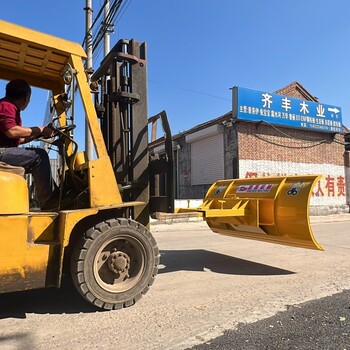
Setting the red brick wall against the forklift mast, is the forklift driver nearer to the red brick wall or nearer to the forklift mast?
the forklift mast

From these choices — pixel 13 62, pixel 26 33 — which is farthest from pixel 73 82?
pixel 13 62

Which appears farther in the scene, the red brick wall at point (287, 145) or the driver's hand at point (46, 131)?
the red brick wall at point (287, 145)

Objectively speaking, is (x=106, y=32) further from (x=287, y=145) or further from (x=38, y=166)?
(x=287, y=145)

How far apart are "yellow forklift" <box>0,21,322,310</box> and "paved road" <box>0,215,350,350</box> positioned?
39cm

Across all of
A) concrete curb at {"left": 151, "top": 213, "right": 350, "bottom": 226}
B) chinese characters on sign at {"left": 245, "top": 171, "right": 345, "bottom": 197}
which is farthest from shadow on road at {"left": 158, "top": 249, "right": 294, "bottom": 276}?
chinese characters on sign at {"left": 245, "top": 171, "right": 345, "bottom": 197}

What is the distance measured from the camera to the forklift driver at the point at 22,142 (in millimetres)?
3930

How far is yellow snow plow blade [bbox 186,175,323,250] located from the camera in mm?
5496

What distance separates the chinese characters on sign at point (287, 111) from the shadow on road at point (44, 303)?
13.6 meters

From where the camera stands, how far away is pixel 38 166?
417 cm

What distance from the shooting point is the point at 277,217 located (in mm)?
5801

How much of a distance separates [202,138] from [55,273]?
Answer: 16.4 metres

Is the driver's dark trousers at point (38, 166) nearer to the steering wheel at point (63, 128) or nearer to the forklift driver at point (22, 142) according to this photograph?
the forklift driver at point (22, 142)

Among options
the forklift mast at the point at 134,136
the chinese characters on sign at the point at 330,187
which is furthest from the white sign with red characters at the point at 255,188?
the chinese characters on sign at the point at 330,187

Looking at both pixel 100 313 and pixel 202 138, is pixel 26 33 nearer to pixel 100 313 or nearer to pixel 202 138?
pixel 100 313
